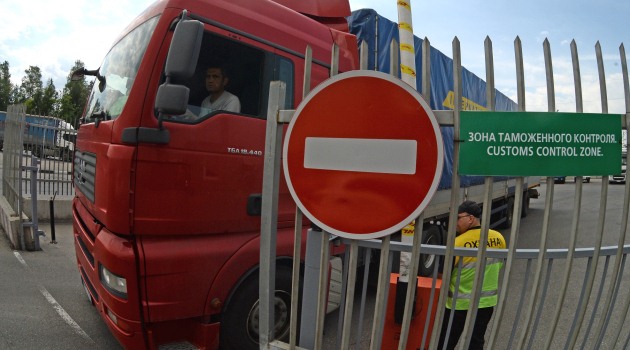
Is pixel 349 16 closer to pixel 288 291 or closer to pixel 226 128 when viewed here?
pixel 226 128

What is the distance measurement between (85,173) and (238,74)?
1485mm

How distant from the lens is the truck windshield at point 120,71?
2.88 m

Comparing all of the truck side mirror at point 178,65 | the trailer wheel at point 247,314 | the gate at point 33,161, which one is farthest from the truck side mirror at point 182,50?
the gate at point 33,161

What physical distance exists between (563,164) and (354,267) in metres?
0.85

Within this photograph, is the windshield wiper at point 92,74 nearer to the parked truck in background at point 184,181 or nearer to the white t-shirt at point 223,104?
the parked truck in background at point 184,181

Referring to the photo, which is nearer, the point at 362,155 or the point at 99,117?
the point at 362,155

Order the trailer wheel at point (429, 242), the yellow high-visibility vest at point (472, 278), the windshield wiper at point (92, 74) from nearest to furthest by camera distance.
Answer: the yellow high-visibility vest at point (472, 278), the windshield wiper at point (92, 74), the trailer wheel at point (429, 242)

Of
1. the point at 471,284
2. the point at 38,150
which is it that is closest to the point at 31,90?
the point at 38,150

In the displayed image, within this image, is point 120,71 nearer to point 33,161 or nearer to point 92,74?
point 92,74

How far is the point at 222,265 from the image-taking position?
2871 millimetres

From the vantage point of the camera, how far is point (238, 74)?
309 centimetres

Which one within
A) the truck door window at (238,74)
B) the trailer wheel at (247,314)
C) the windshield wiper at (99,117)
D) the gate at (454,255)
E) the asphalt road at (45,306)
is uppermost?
the truck door window at (238,74)

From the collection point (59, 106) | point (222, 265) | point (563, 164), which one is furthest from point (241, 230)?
point (59, 106)

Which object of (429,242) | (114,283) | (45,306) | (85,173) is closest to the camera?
(114,283)
